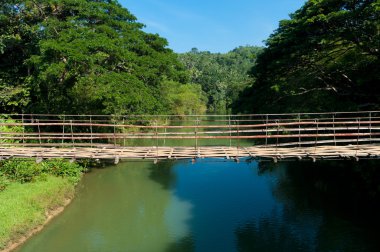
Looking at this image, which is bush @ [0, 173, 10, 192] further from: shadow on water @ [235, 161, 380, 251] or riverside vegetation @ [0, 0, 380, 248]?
shadow on water @ [235, 161, 380, 251]

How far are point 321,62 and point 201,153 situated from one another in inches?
394

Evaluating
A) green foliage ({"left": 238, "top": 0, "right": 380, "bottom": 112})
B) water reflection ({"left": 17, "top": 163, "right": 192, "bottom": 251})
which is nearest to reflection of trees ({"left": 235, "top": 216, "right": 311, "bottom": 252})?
water reflection ({"left": 17, "top": 163, "right": 192, "bottom": 251})

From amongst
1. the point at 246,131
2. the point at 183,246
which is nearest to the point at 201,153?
the point at 246,131

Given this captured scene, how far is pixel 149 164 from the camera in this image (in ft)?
81.0

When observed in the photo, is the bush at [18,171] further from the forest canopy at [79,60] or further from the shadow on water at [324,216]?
the shadow on water at [324,216]

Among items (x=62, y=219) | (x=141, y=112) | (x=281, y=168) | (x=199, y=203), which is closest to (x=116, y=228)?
(x=62, y=219)

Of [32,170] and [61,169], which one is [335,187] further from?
[32,170]

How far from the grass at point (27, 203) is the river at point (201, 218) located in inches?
21.9

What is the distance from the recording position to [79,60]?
16156mm

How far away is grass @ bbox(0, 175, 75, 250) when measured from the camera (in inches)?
480

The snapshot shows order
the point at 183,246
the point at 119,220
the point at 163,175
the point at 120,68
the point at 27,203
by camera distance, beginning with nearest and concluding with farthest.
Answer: the point at 183,246
the point at 27,203
the point at 119,220
the point at 120,68
the point at 163,175

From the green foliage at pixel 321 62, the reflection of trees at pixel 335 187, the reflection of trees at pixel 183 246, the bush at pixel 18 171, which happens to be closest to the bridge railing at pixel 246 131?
the green foliage at pixel 321 62

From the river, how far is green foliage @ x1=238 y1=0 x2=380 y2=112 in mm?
3569

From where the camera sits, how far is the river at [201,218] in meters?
12.5
